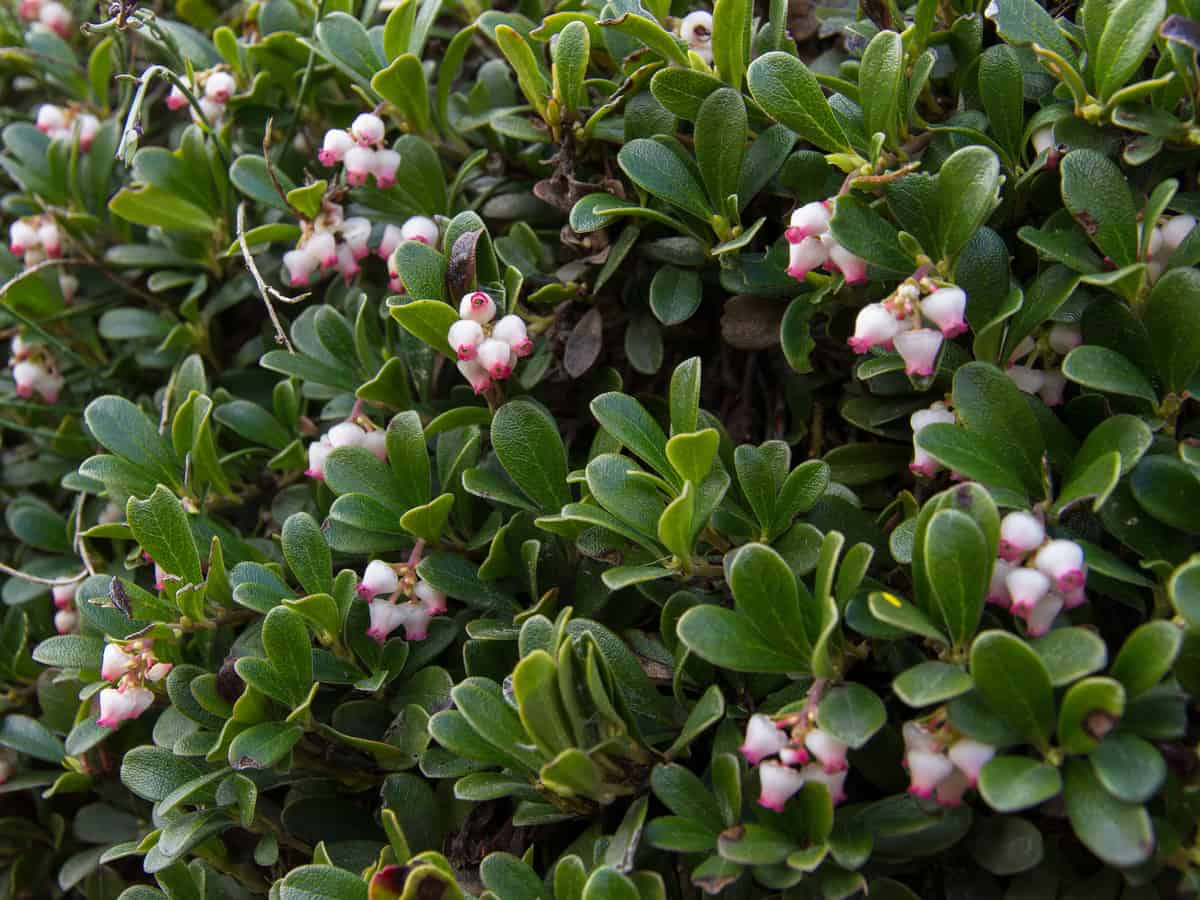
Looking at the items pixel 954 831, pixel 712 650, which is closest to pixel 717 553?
pixel 712 650

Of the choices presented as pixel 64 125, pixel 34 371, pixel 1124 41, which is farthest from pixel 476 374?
pixel 64 125

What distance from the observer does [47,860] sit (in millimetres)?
1478

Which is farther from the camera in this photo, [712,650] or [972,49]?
[972,49]

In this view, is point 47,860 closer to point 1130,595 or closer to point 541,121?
point 541,121

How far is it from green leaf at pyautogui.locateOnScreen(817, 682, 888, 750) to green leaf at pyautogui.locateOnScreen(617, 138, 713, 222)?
541 mm

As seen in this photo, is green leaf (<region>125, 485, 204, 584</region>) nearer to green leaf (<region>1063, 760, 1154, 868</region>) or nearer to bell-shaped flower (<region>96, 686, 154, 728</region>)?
bell-shaped flower (<region>96, 686, 154, 728</region>)

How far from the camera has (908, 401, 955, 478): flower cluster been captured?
1033mm

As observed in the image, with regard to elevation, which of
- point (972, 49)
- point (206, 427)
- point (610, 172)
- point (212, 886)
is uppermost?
point (972, 49)

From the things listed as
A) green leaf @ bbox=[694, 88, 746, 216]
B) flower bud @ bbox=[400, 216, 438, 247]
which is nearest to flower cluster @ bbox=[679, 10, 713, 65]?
green leaf @ bbox=[694, 88, 746, 216]

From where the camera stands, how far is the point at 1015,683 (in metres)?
0.83

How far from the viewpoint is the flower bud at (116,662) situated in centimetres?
116

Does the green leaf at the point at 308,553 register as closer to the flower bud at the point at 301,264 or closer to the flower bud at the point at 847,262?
the flower bud at the point at 301,264

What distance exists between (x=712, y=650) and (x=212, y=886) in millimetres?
666

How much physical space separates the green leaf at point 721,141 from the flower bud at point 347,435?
1.58 feet
